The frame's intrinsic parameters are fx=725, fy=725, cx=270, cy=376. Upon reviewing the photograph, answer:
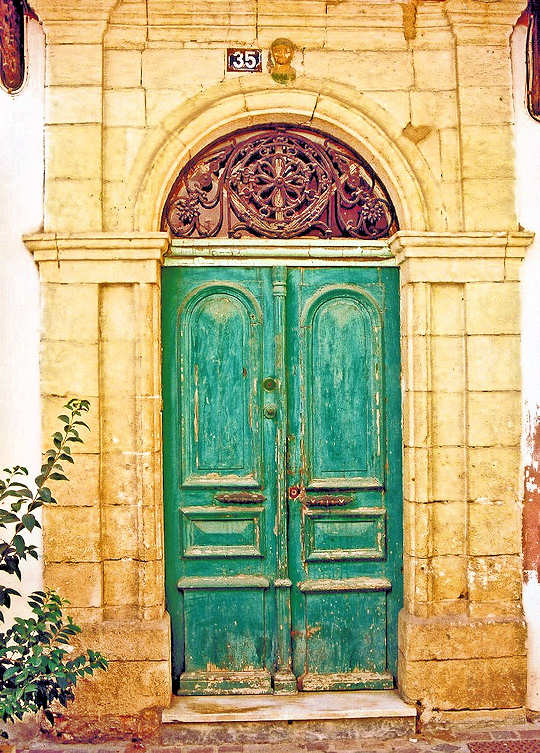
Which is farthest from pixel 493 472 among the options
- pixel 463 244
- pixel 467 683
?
→ pixel 463 244

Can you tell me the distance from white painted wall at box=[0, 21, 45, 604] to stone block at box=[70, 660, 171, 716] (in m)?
0.63

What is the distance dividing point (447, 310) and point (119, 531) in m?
2.26

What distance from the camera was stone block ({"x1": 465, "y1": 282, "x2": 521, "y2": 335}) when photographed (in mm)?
4176

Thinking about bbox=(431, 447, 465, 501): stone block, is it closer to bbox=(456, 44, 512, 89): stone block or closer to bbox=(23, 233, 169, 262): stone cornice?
bbox=(23, 233, 169, 262): stone cornice

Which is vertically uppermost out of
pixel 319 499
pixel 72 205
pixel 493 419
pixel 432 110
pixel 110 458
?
pixel 432 110

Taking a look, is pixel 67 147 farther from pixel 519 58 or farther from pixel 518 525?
pixel 518 525

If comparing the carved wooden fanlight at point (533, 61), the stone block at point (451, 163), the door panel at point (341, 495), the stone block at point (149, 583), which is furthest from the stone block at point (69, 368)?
the carved wooden fanlight at point (533, 61)

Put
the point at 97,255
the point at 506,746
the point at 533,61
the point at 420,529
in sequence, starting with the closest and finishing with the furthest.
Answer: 1. the point at 506,746
2. the point at 97,255
3. the point at 420,529
4. the point at 533,61

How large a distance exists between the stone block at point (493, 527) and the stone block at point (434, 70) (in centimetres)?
241

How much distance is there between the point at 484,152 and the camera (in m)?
4.19

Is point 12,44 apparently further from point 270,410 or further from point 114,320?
point 270,410

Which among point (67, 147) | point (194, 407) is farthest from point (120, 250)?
point (194, 407)

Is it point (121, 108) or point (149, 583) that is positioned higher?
point (121, 108)

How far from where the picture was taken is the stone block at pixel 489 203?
4176 mm
